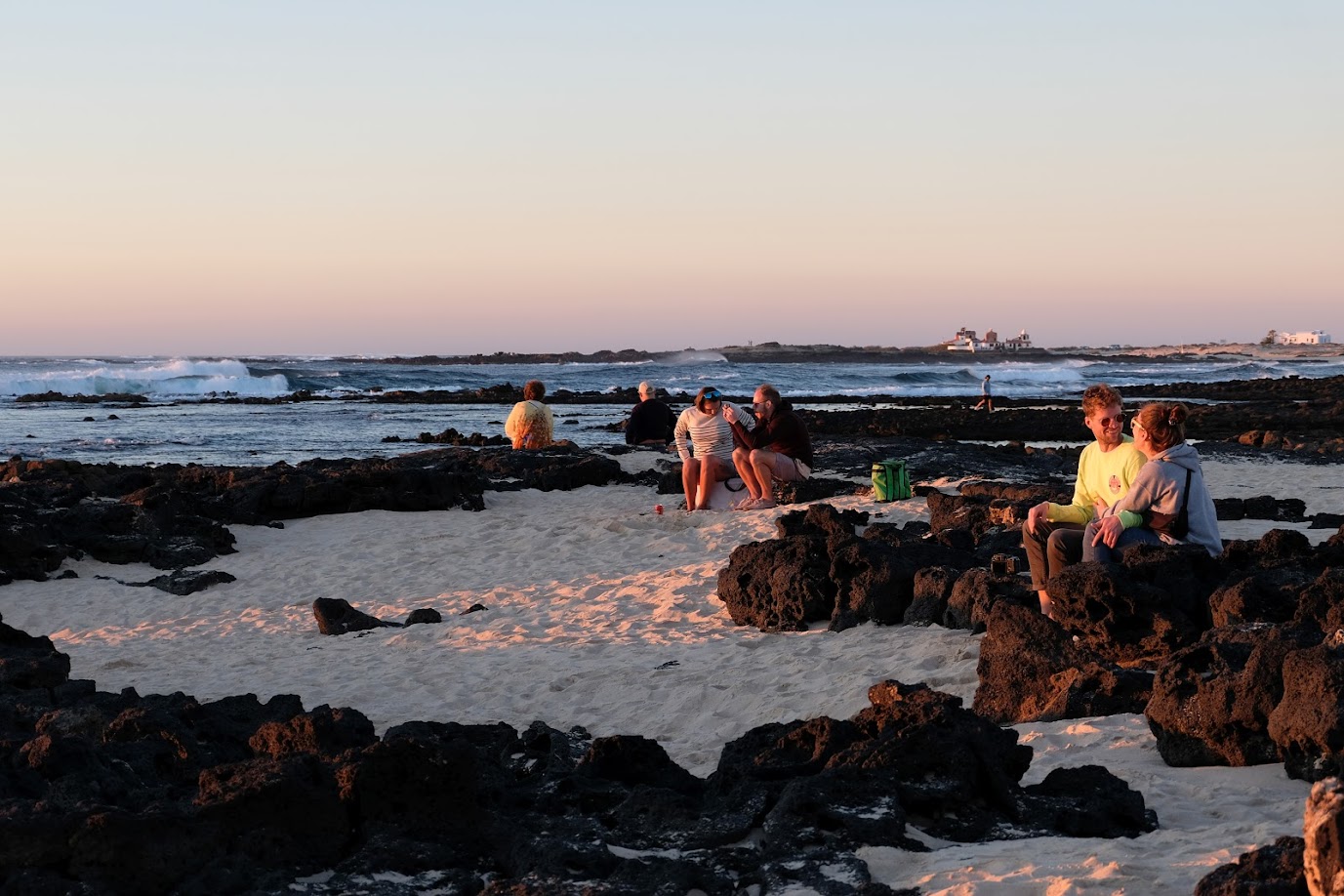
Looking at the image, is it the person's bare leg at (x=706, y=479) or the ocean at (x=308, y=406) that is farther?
the ocean at (x=308, y=406)

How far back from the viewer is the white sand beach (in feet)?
13.4

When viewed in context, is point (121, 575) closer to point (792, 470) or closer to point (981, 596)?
point (792, 470)

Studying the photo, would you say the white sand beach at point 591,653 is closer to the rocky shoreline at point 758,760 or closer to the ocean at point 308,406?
the rocky shoreline at point 758,760

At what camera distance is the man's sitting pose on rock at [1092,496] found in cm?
716

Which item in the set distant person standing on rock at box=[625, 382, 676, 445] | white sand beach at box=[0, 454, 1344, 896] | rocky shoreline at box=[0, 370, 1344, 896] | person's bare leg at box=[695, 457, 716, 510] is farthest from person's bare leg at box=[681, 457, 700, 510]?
rocky shoreline at box=[0, 370, 1344, 896]

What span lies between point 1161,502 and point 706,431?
275 inches

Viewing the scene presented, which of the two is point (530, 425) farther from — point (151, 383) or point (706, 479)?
point (151, 383)

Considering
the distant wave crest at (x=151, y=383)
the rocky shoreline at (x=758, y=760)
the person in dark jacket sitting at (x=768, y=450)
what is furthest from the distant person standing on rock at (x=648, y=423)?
the distant wave crest at (x=151, y=383)

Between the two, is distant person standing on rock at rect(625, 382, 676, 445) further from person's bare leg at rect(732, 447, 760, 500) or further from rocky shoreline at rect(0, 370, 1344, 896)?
rocky shoreline at rect(0, 370, 1344, 896)

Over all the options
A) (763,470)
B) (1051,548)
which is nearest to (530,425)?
(763,470)

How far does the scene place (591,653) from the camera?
8438 millimetres

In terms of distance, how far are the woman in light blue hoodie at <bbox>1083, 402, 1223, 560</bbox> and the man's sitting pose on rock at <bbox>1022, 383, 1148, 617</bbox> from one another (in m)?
0.13

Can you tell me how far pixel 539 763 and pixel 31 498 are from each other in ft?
35.2

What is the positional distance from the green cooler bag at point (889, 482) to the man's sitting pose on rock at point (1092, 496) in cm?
614
